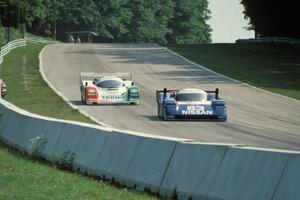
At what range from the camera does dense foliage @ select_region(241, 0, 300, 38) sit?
266ft

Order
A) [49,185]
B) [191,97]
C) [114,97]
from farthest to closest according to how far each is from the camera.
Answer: [114,97] → [191,97] → [49,185]

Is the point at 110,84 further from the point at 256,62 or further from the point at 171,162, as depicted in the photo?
the point at 256,62

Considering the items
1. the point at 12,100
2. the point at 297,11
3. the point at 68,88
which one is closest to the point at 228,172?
the point at 12,100

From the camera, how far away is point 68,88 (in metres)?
48.0

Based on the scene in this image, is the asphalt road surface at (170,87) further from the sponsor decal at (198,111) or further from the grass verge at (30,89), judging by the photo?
the grass verge at (30,89)

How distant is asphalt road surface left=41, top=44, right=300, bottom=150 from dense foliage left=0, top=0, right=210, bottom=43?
155 feet

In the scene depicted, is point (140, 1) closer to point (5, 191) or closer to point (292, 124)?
point (292, 124)

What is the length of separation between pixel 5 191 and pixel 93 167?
13.5 feet

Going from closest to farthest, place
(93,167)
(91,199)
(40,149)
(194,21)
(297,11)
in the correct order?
(91,199) < (93,167) < (40,149) < (297,11) < (194,21)

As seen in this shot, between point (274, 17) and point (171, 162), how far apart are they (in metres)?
75.2

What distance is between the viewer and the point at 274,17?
86.7 m

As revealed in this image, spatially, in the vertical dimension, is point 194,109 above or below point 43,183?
below

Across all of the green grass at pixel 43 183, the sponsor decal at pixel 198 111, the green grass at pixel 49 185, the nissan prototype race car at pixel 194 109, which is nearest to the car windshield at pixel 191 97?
the nissan prototype race car at pixel 194 109

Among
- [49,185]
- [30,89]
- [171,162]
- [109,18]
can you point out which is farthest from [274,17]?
[49,185]
